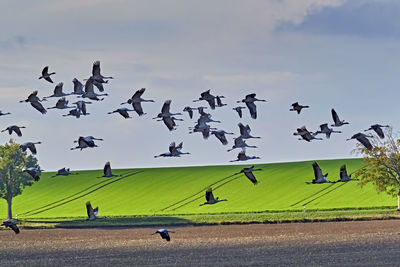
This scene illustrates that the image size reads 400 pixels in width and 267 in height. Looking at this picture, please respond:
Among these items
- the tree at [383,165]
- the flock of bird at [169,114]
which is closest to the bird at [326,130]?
the flock of bird at [169,114]

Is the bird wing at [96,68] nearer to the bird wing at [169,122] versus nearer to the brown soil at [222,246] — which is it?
the bird wing at [169,122]

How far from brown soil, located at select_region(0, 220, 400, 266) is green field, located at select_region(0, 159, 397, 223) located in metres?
32.3

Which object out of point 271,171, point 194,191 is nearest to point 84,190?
point 194,191

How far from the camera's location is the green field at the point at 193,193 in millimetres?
128250

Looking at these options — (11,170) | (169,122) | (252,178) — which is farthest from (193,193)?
(169,122)

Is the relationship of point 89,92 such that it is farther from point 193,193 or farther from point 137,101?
point 193,193

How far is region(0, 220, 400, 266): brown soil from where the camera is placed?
5500 centimetres

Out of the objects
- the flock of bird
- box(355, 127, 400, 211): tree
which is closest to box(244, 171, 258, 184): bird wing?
the flock of bird

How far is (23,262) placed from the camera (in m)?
58.9

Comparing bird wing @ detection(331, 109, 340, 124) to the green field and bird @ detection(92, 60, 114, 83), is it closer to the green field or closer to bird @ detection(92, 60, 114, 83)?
bird @ detection(92, 60, 114, 83)

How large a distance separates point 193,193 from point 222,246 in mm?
84700

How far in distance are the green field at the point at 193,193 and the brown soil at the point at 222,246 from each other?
32.3 m

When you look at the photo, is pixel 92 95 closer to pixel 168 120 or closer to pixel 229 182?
pixel 168 120

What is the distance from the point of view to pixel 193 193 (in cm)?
15138
